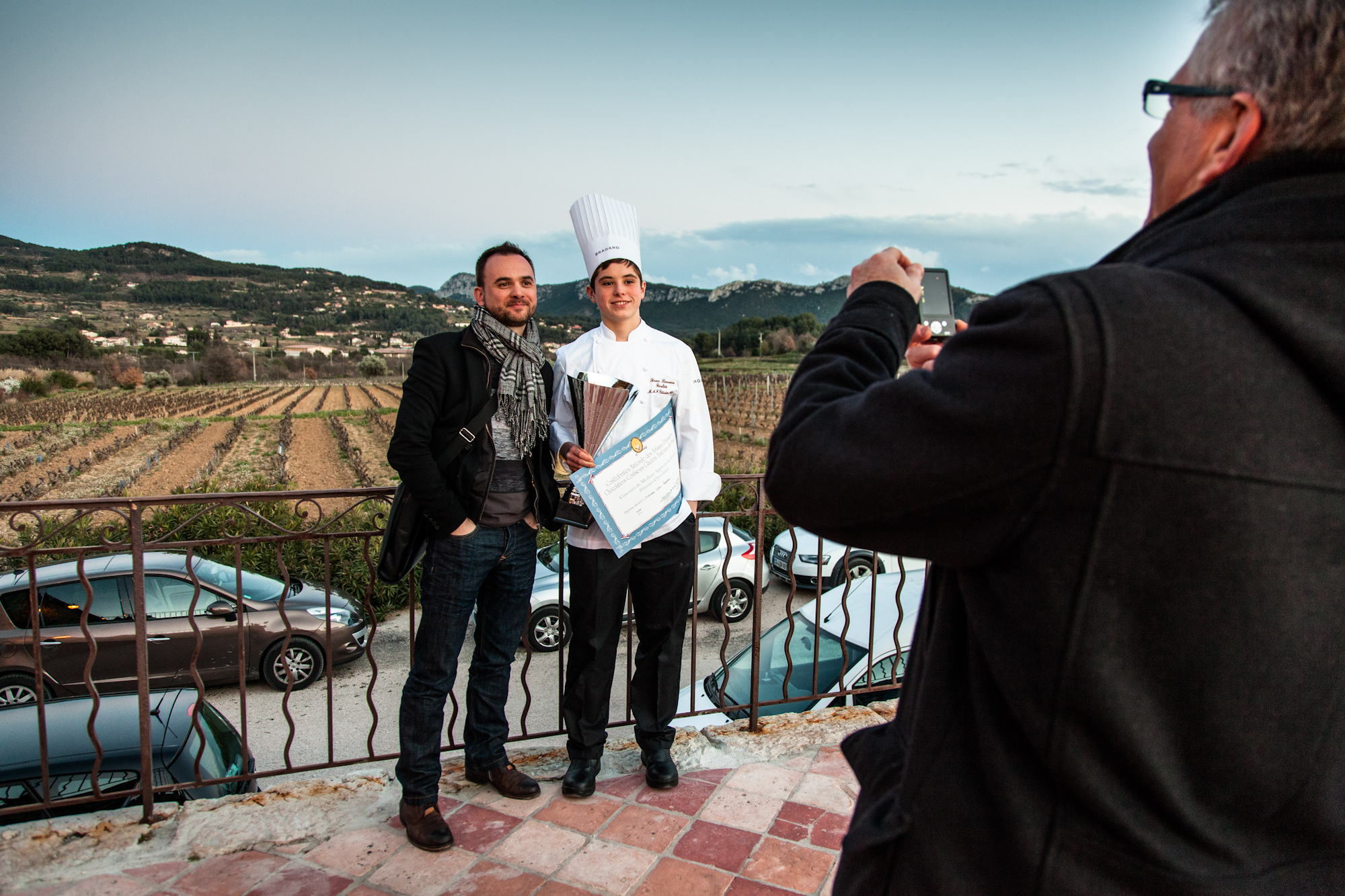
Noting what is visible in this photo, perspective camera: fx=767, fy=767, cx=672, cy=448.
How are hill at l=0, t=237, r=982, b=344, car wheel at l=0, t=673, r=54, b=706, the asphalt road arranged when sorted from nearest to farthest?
car wheel at l=0, t=673, r=54, b=706, the asphalt road, hill at l=0, t=237, r=982, b=344

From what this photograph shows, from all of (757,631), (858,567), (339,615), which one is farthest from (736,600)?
(757,631)

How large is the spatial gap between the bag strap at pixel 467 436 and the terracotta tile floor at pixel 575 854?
1162 millimetres

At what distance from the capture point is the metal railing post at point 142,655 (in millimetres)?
2406

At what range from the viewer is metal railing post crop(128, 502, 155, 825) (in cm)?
241

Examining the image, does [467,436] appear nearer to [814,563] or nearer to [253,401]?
[814,563]

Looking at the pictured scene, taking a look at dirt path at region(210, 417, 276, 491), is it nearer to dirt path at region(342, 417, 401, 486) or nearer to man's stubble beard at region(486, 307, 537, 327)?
dirt path at region(342, 417, 401, 486)

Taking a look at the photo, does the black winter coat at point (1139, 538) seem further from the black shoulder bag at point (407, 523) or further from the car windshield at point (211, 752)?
the car windshield at point (211, 752)

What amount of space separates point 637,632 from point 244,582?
6.53 metres

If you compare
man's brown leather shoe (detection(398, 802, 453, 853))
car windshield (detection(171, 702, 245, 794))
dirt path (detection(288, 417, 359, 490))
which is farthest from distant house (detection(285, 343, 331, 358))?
man's brown leather shoe (detection(398, 802, 453, 853))

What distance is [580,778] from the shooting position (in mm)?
2637

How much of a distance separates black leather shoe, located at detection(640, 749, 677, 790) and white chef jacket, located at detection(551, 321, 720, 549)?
80cm

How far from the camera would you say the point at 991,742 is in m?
0.72

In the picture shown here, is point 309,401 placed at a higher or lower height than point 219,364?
lower

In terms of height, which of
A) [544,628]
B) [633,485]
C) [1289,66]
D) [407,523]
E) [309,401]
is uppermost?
[1289,66]
